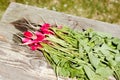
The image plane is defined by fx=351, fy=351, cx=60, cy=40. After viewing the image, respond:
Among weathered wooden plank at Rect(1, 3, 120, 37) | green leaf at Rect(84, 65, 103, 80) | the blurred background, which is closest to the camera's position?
green leaf at Rect(84, 65, 103, 80)

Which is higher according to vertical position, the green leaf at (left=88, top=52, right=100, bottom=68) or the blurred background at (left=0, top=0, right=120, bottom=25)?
the blurred background at (left=0, top=0, right=120, bottom=25)

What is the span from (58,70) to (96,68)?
0.24 metres

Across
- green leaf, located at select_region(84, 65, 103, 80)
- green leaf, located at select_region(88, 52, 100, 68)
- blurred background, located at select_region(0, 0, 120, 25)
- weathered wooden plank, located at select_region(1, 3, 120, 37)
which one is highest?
blurred background, located at select_region(0, 0, 120, 25)

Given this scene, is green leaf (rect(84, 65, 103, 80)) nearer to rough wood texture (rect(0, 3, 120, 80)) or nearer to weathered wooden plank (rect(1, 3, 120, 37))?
rough wood texture (rect(0, 3, 120, 80))

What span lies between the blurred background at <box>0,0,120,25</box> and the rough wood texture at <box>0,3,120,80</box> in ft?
4.45

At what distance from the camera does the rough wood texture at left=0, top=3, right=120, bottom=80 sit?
227 centimetres

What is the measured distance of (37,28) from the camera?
2.53 meters

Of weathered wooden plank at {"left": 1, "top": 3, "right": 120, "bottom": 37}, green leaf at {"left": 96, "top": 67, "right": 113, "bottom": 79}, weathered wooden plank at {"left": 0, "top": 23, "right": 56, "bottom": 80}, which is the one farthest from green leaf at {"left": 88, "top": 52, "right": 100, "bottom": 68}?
weathered wooden plank at {"left": 1, "top": 3, "right": 120, "bottom": 37}

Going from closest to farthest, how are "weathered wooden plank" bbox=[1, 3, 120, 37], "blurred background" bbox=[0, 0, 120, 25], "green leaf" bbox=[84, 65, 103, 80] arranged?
"green leaf" bbox=[84, 65, 103, 80] → "weathered wooden plank" bbox=[1, 3, 120, 37] → "blurred background" bbox=[0, 0, 120, 25]

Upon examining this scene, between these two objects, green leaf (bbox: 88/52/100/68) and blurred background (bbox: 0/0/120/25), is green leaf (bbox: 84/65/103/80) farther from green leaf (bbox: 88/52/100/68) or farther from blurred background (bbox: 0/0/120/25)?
blurred background (bbox: 0/0/120/25)

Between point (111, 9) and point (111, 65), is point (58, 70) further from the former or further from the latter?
point (111, 9)

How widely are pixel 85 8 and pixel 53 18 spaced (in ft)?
4.88

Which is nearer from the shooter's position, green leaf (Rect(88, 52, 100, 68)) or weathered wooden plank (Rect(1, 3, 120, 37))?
green leaf (Rect(88, 52, 100, 68))

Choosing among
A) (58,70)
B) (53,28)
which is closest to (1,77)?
(58,70)
